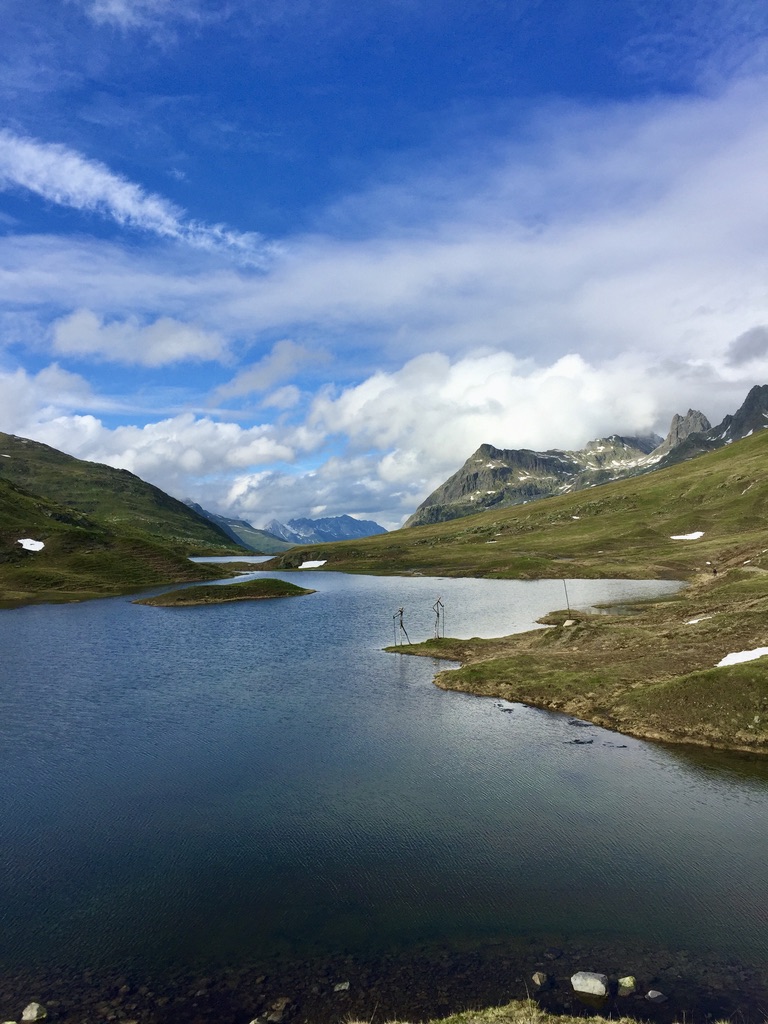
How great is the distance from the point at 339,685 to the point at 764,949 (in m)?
55.6

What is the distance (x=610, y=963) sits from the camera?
27438 mm

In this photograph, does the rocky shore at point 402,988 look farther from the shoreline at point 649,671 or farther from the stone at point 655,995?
the shoreline at point 649,671

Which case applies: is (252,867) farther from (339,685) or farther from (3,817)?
(339,685)

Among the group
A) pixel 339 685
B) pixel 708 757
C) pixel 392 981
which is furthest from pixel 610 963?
pixel 339 685

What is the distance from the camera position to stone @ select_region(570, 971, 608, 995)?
2548cm

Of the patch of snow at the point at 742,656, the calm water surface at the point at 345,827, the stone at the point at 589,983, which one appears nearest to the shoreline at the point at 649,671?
the patch of snow at the point at 742,656

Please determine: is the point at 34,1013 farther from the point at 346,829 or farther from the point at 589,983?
the point at 589,983

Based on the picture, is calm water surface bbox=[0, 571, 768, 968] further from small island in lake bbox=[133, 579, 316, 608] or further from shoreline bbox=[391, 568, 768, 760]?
small island in lake bbox=[133, 579, 316, 608]

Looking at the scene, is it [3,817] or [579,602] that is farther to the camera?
[579,602]

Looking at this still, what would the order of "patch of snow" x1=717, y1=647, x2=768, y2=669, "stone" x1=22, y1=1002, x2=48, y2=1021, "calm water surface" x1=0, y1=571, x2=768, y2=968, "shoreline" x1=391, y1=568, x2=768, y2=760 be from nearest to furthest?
1. "stone" x1=22, y1=1002, x2=48, y2=1021
2. "calm water surface" x1=0, y1=571, x2=768, y2=968
3. "shoreline" x1=391, y1=568, x2=768, y2=760
4. "patch of snow" x1=717, y1=647, x2=768, y2=669

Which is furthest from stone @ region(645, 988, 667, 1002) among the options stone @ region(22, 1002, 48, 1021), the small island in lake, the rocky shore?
the small island in lake

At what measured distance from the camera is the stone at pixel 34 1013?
965 inches

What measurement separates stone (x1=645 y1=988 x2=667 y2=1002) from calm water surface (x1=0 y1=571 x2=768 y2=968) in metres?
3.64

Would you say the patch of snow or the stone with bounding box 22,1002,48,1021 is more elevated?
the patch of snow
